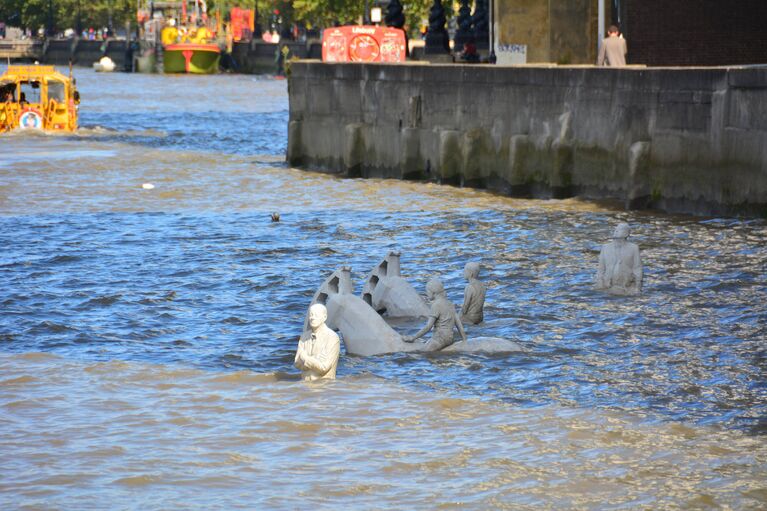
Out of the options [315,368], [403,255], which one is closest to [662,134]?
[403,255]

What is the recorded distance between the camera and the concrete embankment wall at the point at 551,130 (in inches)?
936

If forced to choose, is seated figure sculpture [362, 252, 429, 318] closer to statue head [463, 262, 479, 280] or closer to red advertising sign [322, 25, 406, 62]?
statue head [463, 262, 479, 280]

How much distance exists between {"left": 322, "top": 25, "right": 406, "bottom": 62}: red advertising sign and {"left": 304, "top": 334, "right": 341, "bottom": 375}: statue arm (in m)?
23.1

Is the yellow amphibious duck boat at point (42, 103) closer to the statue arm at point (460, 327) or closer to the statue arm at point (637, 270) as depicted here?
the statue arm at point (637, 270)

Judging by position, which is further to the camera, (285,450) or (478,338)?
(478,338)

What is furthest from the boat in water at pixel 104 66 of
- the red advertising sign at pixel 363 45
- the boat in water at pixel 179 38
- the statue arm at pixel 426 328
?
the statue arm at pixel 426 328

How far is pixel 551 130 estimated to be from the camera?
90.7ft

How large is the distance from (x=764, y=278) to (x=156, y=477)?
10320 millimetres

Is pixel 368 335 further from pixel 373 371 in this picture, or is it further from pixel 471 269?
pixel 471 269

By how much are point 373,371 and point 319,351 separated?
35.2 inches

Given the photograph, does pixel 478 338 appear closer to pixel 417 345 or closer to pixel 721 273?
pixel 417 345

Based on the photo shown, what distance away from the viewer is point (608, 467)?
1146 centimetres

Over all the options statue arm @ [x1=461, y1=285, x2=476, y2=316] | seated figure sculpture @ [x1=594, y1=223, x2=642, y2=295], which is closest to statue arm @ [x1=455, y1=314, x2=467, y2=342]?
statue arm @ [x1=461, y1=285, x2=476, y2=316]

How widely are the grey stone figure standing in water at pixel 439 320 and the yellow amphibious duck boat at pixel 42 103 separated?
1286 inches
